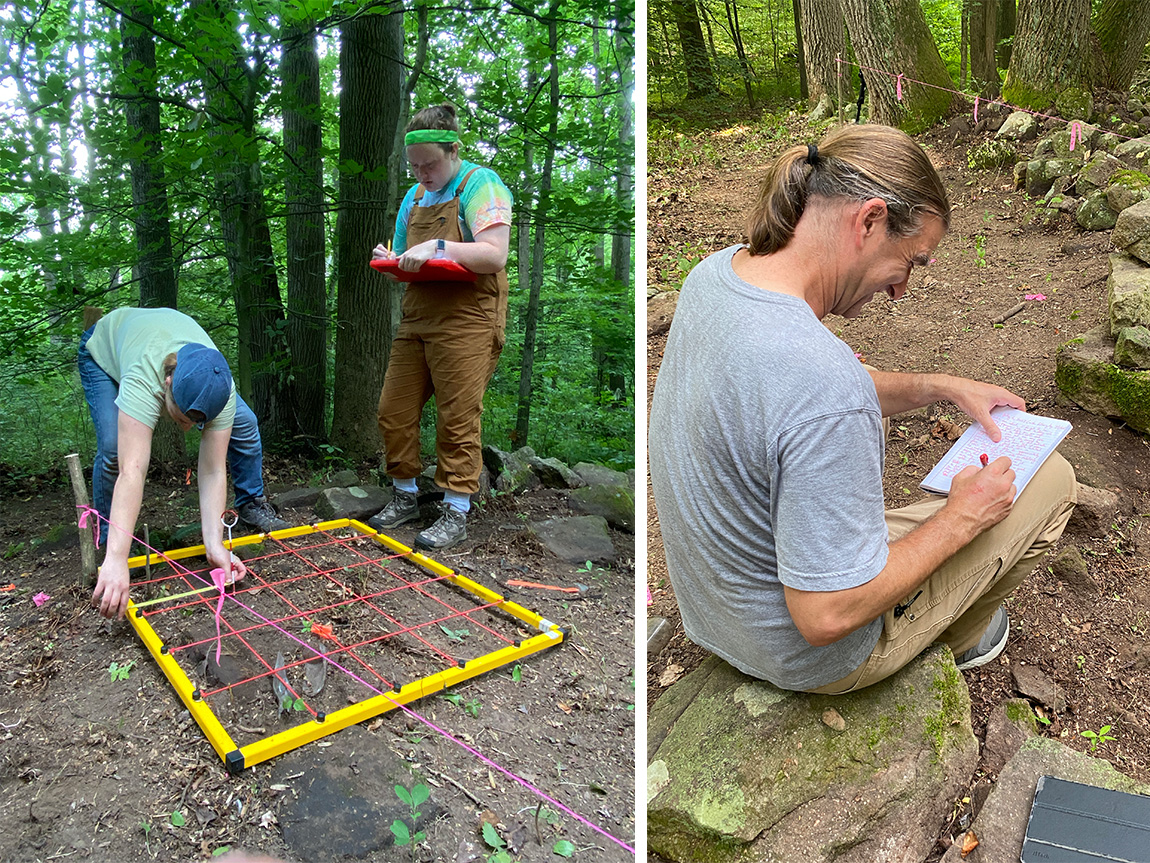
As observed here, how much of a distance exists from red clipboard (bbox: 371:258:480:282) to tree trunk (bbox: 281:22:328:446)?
0.19 meters

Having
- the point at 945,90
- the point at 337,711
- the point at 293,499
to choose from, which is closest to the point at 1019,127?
the point at 945,90

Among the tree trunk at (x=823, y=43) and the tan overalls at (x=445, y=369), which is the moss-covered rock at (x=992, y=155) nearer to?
the tree trunk at (x=823, y=43)

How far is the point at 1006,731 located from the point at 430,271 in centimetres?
199

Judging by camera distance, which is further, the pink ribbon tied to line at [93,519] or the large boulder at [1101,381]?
the large boulder at [1101,381]

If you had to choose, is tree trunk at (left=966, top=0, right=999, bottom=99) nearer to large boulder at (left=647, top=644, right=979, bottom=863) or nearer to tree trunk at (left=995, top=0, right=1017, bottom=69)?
tree trunk at (left=995, top=0, right=1017, bottom=69)

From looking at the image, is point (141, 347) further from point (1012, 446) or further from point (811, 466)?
point (1012, 446)

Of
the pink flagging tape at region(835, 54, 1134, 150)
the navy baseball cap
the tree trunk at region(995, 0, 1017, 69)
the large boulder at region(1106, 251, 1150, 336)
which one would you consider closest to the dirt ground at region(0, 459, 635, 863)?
the navy baseball cap

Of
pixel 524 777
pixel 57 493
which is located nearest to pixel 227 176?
pixel 57 493

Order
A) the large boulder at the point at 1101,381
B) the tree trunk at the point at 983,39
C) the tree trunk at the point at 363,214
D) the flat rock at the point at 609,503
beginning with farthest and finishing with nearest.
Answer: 1. the tree trunk at the point at 983,39
2. the flat rock at the point at 609,503
3. the large boulder at the point at 1101,381
4. the tree trunk at the point at 363,214

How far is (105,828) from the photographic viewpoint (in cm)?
119

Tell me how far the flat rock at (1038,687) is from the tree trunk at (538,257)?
2.03 meters

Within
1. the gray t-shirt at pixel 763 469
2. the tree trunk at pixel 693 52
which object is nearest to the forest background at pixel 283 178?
the gray t-shirt at pixel 763 469

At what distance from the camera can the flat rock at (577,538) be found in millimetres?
2822

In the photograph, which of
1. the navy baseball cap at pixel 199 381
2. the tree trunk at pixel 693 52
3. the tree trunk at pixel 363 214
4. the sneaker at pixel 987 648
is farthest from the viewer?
the tree trunk at pixel 693 52
